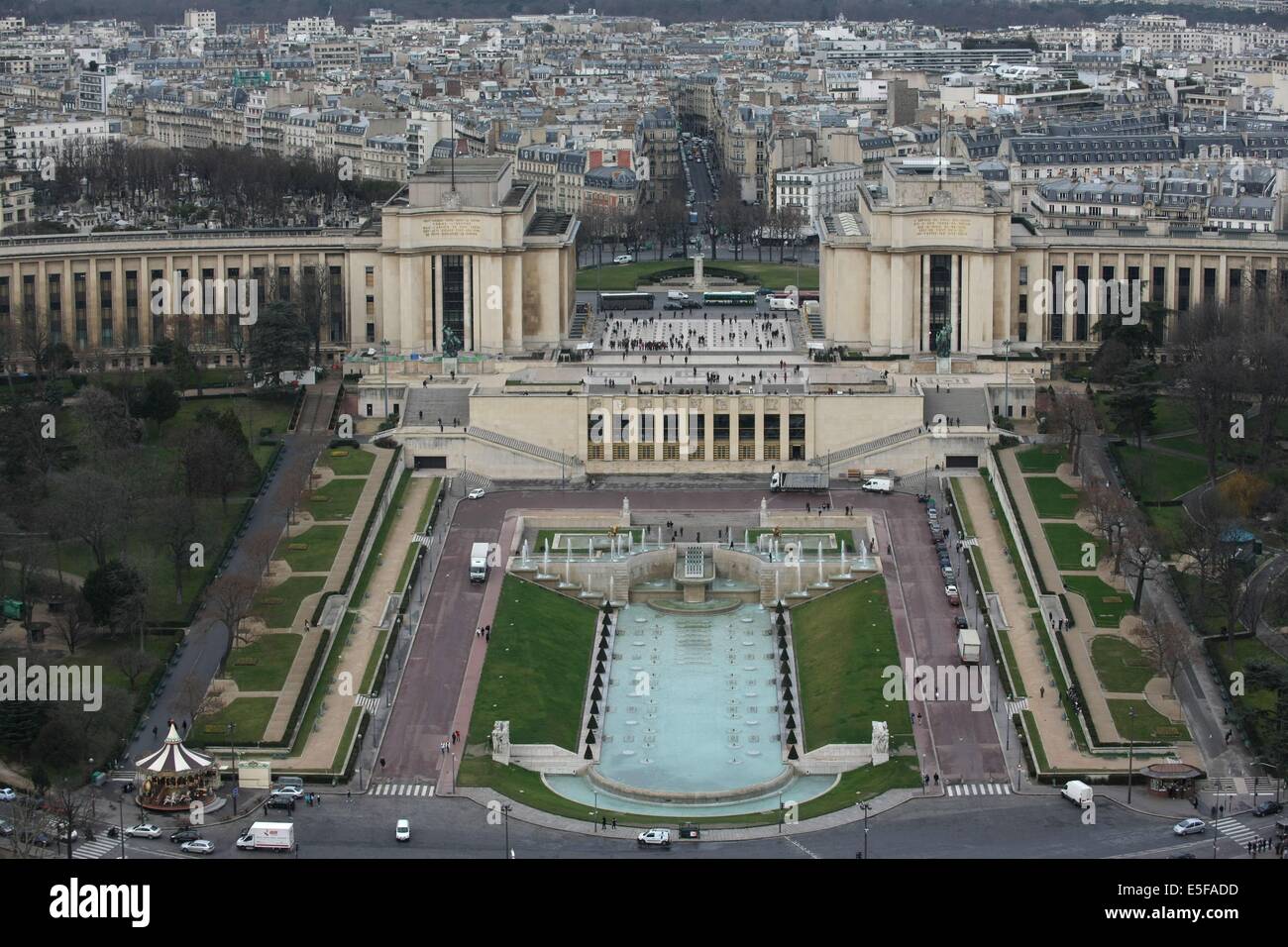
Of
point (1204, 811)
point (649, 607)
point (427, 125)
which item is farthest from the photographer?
point (427, 125)

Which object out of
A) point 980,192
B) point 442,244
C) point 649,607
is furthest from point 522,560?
point 980,192

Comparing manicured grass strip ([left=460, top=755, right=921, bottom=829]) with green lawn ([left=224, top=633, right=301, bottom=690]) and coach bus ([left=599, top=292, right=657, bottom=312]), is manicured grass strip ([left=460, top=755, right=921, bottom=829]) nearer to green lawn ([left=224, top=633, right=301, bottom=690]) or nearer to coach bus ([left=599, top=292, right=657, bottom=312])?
green lawn ([left=224, top=633, right=301, bottom=690])

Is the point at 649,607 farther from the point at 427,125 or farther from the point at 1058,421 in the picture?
the point at 427,125

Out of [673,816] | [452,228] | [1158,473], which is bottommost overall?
[673,816]

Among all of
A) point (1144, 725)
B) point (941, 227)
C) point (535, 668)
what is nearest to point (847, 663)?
point (535, 668)

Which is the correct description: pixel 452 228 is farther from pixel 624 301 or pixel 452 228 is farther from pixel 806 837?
pixel 806 837

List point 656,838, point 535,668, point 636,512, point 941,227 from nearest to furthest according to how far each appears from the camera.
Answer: point 656,838, point 535,668, point 636,512, point 941,227

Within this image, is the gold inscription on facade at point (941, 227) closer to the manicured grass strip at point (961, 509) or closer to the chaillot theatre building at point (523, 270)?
the chaillot theatre building at point (523, 270)

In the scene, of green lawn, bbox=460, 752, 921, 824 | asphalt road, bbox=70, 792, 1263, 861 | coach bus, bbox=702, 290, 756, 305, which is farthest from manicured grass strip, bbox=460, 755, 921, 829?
coach bus, bbox=702, 290, 756, 305
